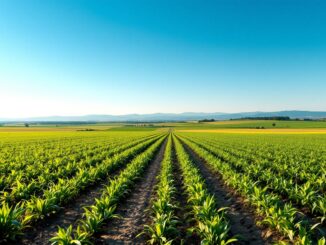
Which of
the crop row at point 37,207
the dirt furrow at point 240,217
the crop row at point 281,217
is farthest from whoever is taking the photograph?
the dirt furrow at point 240,217

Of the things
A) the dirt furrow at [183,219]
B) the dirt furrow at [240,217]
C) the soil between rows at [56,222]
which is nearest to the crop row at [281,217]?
the dirt furrow at [240,217]

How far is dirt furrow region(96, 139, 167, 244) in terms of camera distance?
619 cm

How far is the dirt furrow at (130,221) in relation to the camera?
6190mm

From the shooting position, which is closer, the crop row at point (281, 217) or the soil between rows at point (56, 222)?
the crop row at point (281, 217)

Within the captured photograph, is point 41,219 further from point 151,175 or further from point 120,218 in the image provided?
point 151,175

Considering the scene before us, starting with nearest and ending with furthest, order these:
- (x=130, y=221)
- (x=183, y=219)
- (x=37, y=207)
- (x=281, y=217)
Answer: (x=281, y=217) < (x=37, y=207) < (x=130, y=221) < (x=183, y=219)

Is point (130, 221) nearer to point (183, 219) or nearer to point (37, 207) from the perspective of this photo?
point (183, 219)

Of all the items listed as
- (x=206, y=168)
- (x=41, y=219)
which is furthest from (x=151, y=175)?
(x=41, y=219)

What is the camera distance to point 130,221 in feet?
24.4

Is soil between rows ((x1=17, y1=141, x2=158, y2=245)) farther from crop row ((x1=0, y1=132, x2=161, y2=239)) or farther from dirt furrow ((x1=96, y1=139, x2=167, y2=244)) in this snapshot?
dirt furrow ((x1=96, y1=139, x2=167, y2=244))

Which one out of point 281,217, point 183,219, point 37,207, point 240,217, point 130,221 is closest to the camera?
point 281,217

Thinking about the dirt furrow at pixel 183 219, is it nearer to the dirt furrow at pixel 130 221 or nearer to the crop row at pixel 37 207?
the dirt furrow at pixel 130 221

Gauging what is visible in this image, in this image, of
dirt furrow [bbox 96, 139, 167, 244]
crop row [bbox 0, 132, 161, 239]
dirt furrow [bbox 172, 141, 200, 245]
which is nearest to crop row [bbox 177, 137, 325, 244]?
dirt furrow [bbox 172, 141, 200, 245]

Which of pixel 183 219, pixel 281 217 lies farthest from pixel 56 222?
pixel 281 217
